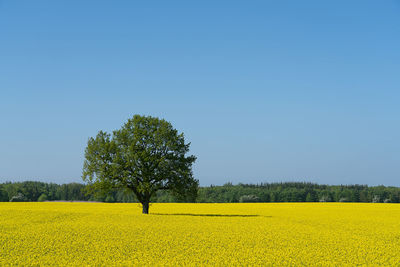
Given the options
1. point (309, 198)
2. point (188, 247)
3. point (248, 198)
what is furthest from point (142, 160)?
point (309, 198)

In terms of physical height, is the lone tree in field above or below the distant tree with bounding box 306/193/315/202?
above

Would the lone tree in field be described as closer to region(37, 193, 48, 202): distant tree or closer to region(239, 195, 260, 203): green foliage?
region(239, 195, 260, 203): green foliage

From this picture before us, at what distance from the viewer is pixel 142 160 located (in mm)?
45625

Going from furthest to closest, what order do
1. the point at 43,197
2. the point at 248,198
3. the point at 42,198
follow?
the point at 43,197 → the point at 42,198 → the point at 248,198

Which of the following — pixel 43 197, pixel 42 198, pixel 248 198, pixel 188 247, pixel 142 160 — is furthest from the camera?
pixel 43 197

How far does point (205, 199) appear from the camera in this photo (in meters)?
136

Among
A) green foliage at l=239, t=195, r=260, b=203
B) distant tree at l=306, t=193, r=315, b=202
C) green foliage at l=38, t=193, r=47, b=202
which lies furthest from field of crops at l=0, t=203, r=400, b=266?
green foliage at l=38, t=193, r=47, b=202

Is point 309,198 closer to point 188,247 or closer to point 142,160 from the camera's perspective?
point 142,160

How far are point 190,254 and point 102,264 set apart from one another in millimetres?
4464

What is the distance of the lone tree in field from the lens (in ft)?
150

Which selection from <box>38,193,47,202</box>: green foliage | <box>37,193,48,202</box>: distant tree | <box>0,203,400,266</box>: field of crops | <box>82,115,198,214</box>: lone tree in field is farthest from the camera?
<box>37,193,48,202</box>: distant tree

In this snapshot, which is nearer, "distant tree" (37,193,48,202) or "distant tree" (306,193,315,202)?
"distant tree" (37,193,48,202)

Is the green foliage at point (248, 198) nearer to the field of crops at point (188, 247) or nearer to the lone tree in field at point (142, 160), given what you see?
the lone tree in field at point (142, 160)

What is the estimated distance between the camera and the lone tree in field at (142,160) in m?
45.7
